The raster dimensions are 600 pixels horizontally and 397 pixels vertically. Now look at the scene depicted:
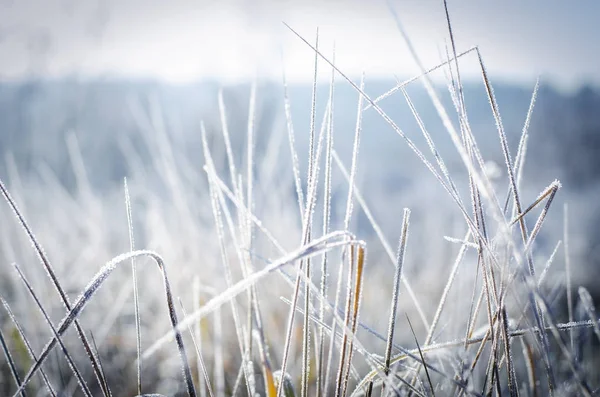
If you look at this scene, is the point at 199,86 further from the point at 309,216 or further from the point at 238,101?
the point at 309,216

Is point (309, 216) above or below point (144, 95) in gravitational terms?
below

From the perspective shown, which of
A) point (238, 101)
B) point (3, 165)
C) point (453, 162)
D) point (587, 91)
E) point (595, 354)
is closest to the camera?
point (595, 354)

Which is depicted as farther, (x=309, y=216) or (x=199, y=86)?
(x=199, y=86)

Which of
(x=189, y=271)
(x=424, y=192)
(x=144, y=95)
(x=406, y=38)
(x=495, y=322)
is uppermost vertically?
(x=144, y=95)

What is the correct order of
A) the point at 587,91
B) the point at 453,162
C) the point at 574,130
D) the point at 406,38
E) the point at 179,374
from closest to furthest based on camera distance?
the point at 406,38 < the point at 179,374 < the point at 453,162 < the point at 574,130 < the point at 587,91

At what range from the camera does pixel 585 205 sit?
5066mm

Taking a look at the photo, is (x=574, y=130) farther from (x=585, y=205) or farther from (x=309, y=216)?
(x=309, y=216)

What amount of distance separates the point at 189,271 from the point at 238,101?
5.56m

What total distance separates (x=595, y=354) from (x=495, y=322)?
1353 mm

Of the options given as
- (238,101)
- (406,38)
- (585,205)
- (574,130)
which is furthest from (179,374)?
(574,130)

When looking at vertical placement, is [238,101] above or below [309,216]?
above

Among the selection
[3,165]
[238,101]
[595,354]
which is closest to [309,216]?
[595,354]

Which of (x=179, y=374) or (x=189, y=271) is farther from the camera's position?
(x=189, y=271)

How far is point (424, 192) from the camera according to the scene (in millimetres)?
6141
